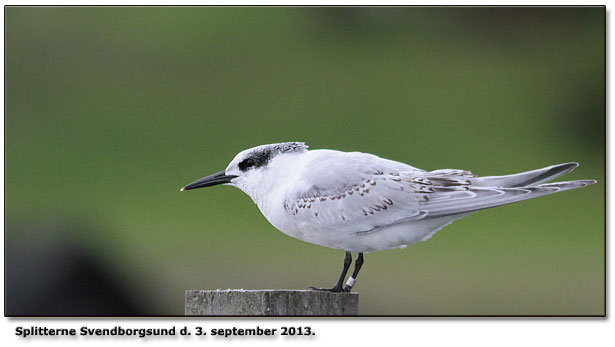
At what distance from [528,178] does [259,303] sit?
1.27m

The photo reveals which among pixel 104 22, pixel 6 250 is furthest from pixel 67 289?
pixel 104 22

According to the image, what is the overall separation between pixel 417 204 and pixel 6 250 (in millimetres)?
1957

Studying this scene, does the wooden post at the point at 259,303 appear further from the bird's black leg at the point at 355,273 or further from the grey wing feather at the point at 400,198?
the grey wing feather at the point at 400,198

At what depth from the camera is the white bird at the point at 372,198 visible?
3740 millimetres

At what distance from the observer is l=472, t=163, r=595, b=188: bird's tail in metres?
3.77

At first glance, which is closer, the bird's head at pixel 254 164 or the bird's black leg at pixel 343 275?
the bird's black leg at pixel 343 275

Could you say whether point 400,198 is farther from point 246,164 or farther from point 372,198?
point 246,164

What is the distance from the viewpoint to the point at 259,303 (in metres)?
3.40

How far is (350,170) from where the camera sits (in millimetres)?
3850

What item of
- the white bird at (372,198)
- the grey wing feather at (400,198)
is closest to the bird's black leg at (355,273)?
the white bird at (372,198)

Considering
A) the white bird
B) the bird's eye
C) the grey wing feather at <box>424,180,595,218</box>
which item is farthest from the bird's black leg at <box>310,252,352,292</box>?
the bird's eye

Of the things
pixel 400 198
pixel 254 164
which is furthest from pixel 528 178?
pixel 254 164

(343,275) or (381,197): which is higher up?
(381,197)

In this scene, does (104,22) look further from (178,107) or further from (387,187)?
(387,187)
